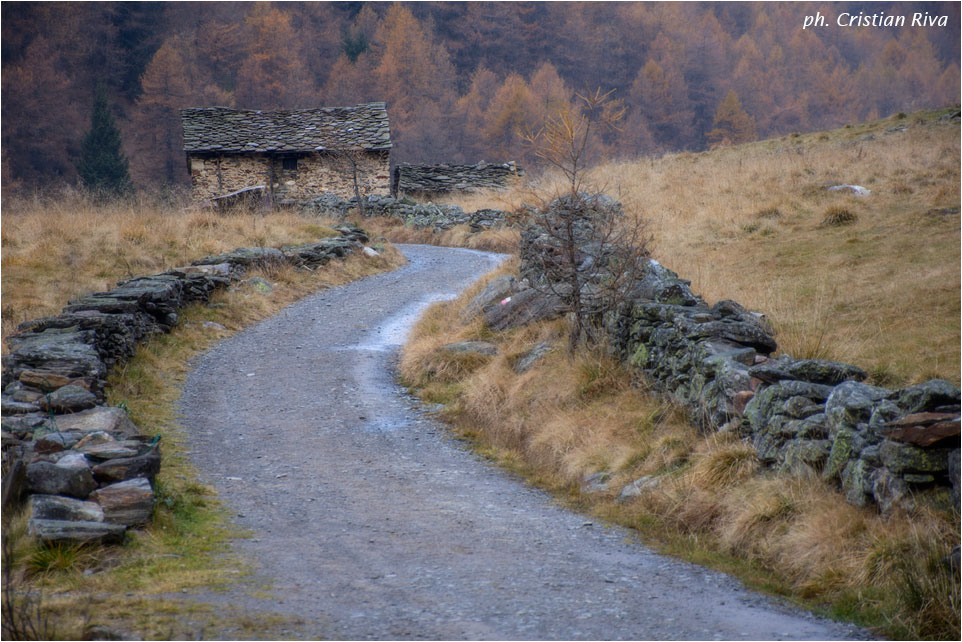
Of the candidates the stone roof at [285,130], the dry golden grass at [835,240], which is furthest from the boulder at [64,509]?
the stone roof at [285,130]

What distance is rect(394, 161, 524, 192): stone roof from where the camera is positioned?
3647cm

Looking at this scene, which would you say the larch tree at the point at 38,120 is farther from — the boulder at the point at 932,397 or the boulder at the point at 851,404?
the boulder at the point at 932,397

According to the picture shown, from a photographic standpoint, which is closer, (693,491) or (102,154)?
(693,491)

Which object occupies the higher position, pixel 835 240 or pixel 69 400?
pixel 835 240

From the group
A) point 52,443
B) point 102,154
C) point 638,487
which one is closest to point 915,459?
point 638,487

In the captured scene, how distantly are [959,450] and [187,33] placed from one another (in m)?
72.5

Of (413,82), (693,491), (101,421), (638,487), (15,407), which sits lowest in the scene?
(638,487)

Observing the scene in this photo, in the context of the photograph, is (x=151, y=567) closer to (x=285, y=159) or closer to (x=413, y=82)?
(x=285, y=159)

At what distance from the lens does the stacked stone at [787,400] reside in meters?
5.01

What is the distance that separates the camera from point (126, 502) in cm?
571

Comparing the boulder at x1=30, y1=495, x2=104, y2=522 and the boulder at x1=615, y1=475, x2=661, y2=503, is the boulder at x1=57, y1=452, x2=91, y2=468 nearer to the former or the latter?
the boulder at x1=30, y1=495, x2=104, y2=522

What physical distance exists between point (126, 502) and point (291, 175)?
2800cm

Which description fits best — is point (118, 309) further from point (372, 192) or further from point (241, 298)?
point (372, 192)

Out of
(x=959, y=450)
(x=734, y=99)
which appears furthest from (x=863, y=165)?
(x=734, y=99)
